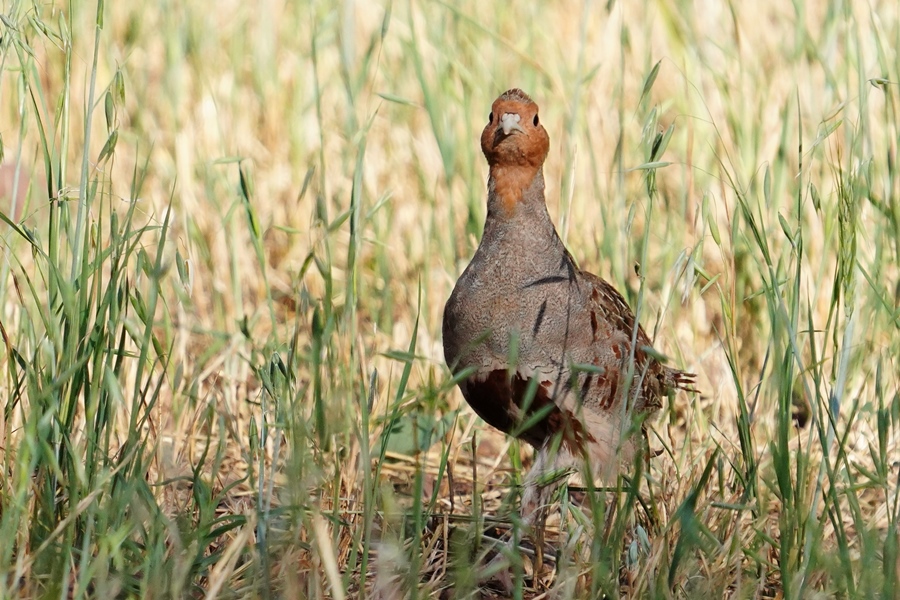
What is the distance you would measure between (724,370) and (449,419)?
0.93m

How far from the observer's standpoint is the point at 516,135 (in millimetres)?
3088

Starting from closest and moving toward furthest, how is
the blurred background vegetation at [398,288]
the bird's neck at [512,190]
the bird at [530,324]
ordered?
the blurred background vegetation at [398,288] → the bird at [530,324] → the bird's neck at [512,190]

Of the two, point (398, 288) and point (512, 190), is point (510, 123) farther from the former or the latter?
point (398, 288)

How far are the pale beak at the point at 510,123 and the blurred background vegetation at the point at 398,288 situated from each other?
30 centimetres

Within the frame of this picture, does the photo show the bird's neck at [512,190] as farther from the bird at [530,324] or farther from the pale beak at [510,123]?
the pale beak at [510,123]

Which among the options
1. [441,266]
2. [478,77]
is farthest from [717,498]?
[478,77]

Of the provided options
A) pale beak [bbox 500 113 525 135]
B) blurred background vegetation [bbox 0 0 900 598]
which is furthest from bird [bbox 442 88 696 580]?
blurred background vegetation [bbox 0 0 900 598]

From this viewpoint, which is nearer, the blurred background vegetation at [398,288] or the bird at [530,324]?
the blurred background vegetation at [398,288]

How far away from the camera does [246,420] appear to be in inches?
153

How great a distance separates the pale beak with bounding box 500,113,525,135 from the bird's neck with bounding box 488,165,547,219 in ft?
0.40

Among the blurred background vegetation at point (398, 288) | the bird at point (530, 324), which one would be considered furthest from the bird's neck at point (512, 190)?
the blurred background vegetation at point (398, 288)

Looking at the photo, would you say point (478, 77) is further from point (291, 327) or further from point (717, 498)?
point (717, 498)

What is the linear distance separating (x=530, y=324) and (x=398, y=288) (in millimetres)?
1669

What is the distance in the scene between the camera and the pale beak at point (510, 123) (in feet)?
9.91
